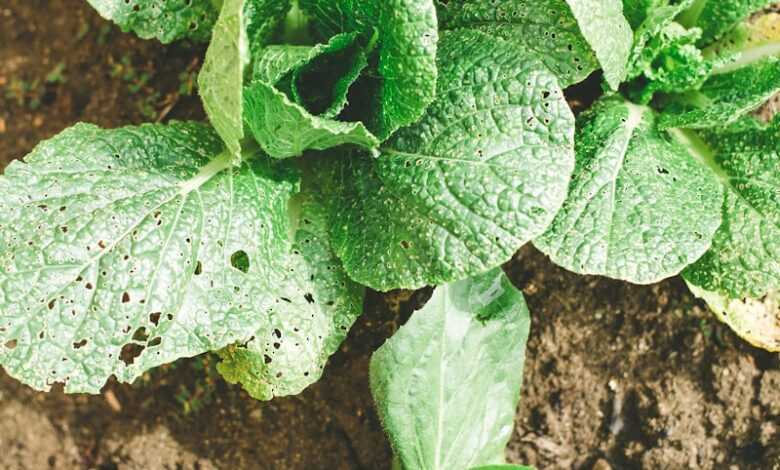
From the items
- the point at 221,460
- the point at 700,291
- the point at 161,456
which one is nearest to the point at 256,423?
the point at 221,460

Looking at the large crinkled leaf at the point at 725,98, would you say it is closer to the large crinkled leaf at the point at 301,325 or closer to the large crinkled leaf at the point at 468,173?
the large crinkled leaf at the point at 468,173

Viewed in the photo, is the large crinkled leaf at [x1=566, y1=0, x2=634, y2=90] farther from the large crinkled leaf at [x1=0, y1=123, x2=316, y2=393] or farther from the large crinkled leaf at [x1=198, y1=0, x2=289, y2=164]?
the large crinkled leaf at [x1=0, y1=123, x2=316, y2=393]

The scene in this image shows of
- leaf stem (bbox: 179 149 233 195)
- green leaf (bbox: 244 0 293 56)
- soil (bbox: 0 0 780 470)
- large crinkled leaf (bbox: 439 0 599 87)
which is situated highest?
green leaf (bbox: 244 0 293 56)

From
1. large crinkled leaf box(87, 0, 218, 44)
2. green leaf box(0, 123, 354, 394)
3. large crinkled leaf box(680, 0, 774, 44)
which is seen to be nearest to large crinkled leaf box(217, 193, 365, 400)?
green leaf box(0, 123, 354, 394)

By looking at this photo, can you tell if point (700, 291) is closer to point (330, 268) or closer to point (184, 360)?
point (330, 268)

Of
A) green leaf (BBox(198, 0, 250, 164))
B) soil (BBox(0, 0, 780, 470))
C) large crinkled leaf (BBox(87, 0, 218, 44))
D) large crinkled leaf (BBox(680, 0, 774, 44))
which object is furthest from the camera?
soil (BBox(0, 0, 780, 470))

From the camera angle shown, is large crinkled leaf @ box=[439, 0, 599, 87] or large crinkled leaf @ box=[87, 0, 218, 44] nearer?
large crinkled leaf @ box=[439, 0, 599, 87]

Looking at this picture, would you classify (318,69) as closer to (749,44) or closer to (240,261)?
(240,261)

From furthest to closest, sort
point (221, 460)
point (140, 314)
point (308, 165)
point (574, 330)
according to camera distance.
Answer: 1. point (221, 460)
2. point (574, 330)
3. point (308, 165)
4. point (140, 314)
